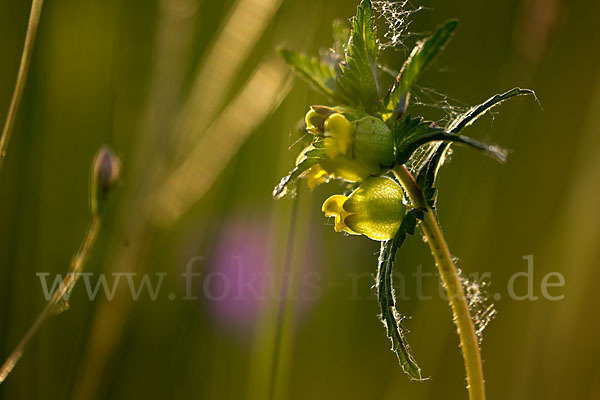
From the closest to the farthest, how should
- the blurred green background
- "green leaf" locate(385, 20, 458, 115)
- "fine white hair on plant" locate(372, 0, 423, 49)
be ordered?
"green leaf" locate(385, 20, 458, 115) → "fine white hair on plant" locate(372, 0, 423, 49) → the blurred green background

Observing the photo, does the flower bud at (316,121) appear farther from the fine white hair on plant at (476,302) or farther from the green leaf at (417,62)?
the fine white hair on plant at (476,302)

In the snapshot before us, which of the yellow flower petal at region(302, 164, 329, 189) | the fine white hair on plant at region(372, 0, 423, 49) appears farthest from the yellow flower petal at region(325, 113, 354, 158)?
the fine white hair on plant at region(372, 0, 423, 49)

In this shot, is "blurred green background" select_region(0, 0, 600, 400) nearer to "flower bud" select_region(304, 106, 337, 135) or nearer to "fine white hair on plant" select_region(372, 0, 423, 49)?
"fine white hair on plant" select_region(372, 0, 423, 49)

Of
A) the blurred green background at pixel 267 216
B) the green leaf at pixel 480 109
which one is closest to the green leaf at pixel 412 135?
the green leaf at pixel 480 109

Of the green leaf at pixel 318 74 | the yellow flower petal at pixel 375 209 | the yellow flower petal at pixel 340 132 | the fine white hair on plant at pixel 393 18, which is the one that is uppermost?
the fine white hair on plant at pixel 393 18

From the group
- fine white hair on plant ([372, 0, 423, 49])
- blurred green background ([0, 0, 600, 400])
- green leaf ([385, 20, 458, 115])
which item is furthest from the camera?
blurred green background ([0, 0, 600, 400])

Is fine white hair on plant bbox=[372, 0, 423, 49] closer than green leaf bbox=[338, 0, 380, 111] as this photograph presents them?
No

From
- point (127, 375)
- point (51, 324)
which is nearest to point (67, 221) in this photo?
point (51, 324)

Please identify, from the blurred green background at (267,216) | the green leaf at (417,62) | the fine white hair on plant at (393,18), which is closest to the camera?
the green leaf at (417,62)
